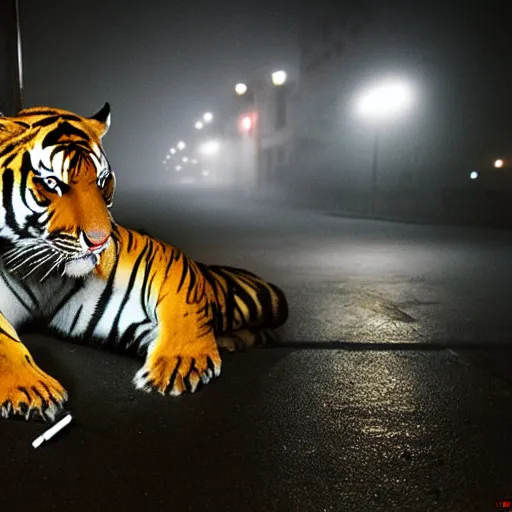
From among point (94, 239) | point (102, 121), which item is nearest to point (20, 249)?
point (94, 239)

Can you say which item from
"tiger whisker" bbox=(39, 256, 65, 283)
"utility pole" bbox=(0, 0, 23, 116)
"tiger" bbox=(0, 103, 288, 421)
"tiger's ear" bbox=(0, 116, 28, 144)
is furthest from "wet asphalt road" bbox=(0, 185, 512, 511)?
"utility pole" bbox=(0, 0, 23, 116)

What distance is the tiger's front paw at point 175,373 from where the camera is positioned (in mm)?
3434

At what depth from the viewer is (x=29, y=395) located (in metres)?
2.95

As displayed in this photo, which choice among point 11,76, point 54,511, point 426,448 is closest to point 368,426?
point 426,448

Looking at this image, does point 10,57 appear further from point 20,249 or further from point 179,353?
point 179,353

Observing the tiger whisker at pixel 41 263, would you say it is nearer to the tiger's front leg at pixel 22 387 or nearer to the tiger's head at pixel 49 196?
the tiger's head at pixel 49 196

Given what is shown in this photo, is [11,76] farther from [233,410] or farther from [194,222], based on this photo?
[194,222]

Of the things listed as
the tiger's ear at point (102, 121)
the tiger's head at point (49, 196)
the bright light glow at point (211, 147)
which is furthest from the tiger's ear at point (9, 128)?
the bright light glow at point (211, 147)

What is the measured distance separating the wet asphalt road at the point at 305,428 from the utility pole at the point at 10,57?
11.2 ft

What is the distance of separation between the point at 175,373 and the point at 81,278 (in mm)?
873

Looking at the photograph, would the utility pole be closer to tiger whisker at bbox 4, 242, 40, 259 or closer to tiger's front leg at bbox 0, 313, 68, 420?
tiger whisker at bbox 4, 242, 40, 259

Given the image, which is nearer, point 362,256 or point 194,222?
point 362,256

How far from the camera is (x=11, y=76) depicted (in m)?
6.42

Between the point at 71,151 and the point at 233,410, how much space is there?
179 centimetres
